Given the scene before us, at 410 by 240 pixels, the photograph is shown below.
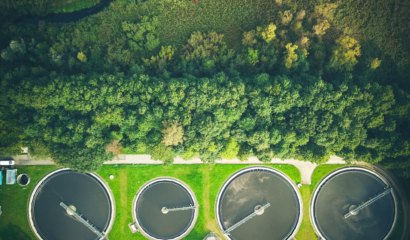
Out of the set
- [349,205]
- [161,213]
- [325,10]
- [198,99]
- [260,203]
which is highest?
[325,10]

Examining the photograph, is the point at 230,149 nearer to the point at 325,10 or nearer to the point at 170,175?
the point at 170,175

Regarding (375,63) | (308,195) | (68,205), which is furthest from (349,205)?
(68,205)

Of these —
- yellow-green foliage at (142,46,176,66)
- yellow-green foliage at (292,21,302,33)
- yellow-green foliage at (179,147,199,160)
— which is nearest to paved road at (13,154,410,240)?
yellow-green foliage at (179,147,199,160)

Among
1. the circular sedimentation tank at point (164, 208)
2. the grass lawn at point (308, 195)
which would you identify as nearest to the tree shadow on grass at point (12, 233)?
the circular sedimentation tank at point (164, 208)

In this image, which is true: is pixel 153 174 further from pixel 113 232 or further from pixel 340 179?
pixel 340 179

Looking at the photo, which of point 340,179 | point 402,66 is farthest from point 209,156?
point 402,66

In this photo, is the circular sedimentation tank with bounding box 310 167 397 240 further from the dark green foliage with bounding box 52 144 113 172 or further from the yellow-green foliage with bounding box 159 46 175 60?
the dark green foliage with bounding box 52 144 113 172
